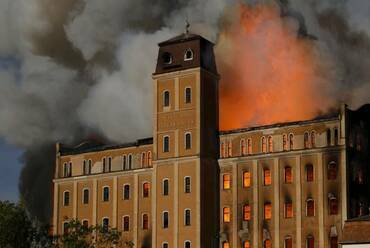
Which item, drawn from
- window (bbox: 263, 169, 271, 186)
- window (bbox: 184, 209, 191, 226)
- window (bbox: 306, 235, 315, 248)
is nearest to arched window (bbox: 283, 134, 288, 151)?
window (bbox: 263, 169, 271, 186)

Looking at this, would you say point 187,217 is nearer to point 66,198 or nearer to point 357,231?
point 66,198

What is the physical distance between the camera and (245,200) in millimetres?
92500

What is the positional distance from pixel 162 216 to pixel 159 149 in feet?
20.9

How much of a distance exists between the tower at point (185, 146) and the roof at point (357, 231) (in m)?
18.5

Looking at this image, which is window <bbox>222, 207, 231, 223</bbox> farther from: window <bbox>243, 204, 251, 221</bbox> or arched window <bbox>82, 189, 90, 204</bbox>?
arched window <bbox>82, 189, 90, 204</bbox>

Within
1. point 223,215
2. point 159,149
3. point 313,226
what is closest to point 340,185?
point 313,226

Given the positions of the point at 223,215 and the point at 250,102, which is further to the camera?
the point at 250,102

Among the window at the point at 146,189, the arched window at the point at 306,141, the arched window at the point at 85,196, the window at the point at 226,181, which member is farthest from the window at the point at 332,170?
the arched window at the point at 85,196

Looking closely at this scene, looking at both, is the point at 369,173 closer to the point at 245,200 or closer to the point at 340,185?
the point at 340,185

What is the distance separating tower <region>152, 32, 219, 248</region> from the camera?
9312cm

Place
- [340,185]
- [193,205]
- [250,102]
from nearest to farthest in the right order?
[340,185] < [193,205] < [250,102]

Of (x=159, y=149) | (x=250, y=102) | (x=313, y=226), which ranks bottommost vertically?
(x=313, y=226)

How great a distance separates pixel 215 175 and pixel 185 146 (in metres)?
3.88

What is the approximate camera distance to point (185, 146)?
94688 millimetres
